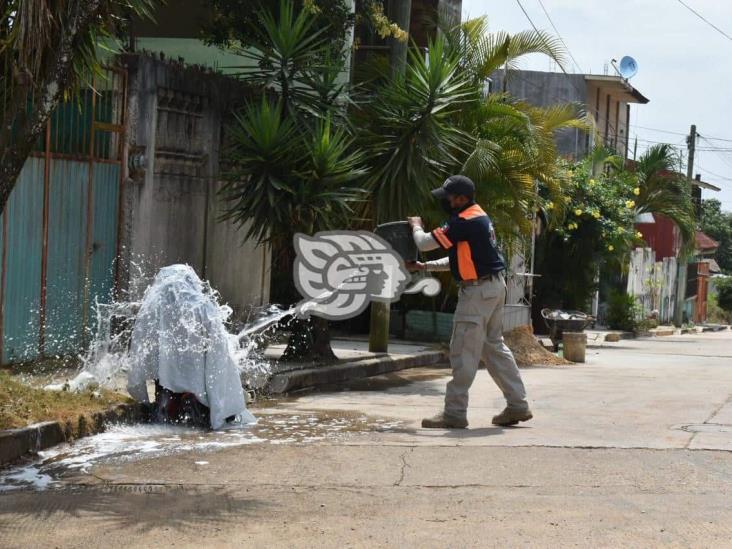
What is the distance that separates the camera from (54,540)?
5.84 meters

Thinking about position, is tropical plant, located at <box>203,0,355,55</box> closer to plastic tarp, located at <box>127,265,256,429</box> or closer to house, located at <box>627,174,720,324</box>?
plastic tarp, located at <box>127,265,256,429</box>

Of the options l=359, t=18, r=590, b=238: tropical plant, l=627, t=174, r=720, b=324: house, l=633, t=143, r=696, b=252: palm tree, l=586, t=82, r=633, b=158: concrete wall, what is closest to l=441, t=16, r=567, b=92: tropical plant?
l=359, t=18, r=590, b=238: tropical plant

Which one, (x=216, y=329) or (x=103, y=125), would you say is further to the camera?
(x=103, y=125)

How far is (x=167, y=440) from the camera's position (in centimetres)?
865

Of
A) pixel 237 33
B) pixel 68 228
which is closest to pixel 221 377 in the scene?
pixel 68 228

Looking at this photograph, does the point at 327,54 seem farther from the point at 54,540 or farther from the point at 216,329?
the point at 54,540

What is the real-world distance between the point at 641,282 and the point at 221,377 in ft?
124

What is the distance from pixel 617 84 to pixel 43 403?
3866cm

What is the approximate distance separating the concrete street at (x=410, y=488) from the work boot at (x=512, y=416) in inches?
5.7

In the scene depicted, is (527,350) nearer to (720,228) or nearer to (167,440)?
(167,440)

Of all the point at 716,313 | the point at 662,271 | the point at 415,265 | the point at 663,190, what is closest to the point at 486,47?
the point at 415,265

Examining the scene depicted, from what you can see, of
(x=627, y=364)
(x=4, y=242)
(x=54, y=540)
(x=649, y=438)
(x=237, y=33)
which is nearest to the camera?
(x=54, y=540)

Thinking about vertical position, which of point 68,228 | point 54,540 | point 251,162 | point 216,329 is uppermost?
point 251,162

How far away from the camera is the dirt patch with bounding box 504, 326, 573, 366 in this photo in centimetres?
1745
